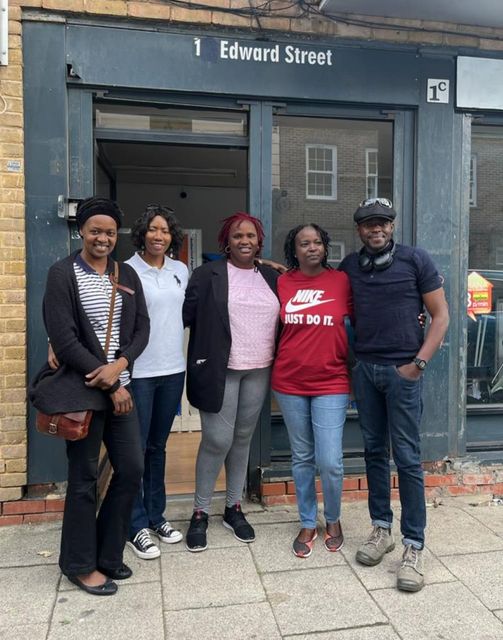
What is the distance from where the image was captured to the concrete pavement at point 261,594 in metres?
2.57

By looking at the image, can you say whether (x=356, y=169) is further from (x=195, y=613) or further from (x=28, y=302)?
(x=195, y=613)

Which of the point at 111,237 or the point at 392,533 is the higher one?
the point at 111,237

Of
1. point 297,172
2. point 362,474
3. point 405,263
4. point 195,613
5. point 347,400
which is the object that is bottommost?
point 195,613

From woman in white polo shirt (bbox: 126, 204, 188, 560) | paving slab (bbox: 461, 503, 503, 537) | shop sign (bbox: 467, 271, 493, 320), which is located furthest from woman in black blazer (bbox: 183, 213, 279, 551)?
shop sign (bbox: 467, 271, 493, 320)

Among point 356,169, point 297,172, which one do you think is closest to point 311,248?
point 297,172

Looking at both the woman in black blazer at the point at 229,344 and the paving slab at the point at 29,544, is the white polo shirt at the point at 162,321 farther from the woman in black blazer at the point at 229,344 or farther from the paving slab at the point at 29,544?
the paving slab at the point at 29,544

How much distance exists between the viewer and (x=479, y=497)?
4.18 m

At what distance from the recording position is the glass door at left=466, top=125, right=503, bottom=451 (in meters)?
4.32

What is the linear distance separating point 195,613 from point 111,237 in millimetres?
1884

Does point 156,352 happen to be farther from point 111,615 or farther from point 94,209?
point 111,615

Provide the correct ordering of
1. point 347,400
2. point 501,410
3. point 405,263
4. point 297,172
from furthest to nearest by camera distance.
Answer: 1. point 501,410
2. point 297,172
3. point 347,400
4. point 405,263

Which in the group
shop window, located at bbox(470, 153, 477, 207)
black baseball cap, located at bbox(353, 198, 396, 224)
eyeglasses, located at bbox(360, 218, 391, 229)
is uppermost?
shop window, located at bbox(470, 153, 477, 207)

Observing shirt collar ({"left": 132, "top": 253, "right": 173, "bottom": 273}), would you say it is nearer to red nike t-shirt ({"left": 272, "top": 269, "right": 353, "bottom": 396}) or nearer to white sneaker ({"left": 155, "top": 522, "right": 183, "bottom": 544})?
red nike t-shirt ({"left": 272, "top": 269, "right": 353, "bottom": 396})

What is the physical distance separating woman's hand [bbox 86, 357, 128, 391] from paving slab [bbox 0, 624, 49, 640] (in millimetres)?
1118
